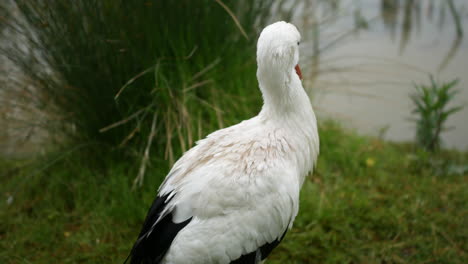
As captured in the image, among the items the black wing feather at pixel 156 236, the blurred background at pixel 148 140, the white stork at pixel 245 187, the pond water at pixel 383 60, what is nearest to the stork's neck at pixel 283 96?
the white stork at pixel 245 187

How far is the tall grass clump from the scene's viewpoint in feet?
8.27

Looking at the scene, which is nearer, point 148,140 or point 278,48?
point 278,48

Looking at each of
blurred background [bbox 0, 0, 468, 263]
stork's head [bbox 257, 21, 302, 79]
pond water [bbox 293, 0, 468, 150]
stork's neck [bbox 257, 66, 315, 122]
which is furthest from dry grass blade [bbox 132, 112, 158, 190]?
pond water [bbox 293, 0, 468, 150]

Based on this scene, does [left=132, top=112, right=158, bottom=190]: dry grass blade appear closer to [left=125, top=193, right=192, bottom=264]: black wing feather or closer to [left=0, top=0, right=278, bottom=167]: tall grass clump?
[left=0, top=0, right=278, bottom=167]: tall grass clump

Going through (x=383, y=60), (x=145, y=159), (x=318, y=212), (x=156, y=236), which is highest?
(x=383, y=60)

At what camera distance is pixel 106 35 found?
254 centimetres

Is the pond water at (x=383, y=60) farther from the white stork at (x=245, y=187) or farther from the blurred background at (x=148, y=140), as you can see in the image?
the white stork at (x=245, y=187)

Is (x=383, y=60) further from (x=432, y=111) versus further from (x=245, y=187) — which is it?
(x=245, y=187)

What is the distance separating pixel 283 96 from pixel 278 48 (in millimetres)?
248

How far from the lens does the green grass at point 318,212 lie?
2.50m

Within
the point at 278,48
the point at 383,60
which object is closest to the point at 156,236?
the point at 278,48

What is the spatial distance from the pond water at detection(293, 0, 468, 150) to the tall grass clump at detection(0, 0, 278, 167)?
2.97 feet

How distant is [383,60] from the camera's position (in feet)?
15.2

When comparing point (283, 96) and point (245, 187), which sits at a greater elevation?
point (283, 96)
